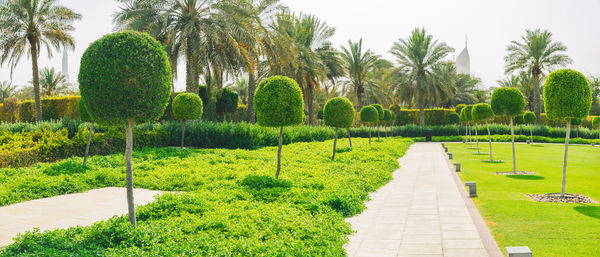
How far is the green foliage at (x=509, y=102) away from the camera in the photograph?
12.4 meters

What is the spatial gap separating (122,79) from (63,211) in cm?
317

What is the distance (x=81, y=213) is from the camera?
6246 millimetres

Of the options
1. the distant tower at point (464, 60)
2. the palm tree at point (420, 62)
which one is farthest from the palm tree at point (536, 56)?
the distant tower at point (464, 60)

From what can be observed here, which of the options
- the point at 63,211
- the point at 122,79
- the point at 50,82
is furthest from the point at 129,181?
the point at 50,82

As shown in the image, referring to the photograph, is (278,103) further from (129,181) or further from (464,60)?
(464,60)

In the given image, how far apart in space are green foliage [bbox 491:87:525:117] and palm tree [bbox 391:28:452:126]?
22094 mm

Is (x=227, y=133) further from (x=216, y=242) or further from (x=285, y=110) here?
(x=216, y=242)

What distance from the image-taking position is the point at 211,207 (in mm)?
5949

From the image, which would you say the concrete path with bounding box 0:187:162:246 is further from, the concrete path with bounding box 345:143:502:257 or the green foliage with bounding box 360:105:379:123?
the green foliage with bounding box 360:105:379:123

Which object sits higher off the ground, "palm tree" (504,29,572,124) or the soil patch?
"palm tree" (504,29,572,124)

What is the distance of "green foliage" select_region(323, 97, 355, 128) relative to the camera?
14039 mm

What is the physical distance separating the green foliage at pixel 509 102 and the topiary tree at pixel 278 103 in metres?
7.67

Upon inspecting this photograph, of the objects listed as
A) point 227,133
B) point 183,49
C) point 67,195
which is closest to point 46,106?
point 183,49

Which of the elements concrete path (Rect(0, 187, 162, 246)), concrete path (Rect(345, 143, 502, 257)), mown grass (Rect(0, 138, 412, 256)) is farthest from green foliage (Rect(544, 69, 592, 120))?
concrete path (Rect(0, 187, 162, 246))
